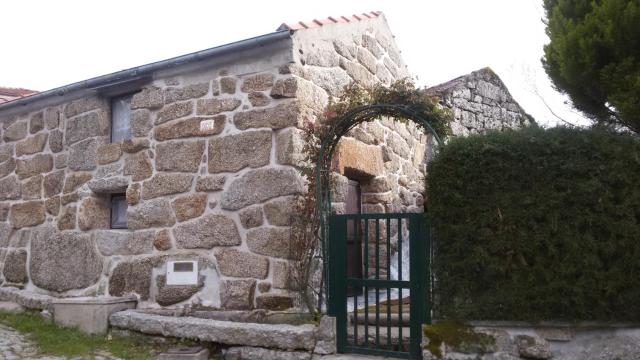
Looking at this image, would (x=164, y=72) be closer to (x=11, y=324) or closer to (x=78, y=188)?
(x=78, y=188)

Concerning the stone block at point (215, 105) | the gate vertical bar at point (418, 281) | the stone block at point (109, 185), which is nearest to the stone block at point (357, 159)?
the stone block at point (215, 105)

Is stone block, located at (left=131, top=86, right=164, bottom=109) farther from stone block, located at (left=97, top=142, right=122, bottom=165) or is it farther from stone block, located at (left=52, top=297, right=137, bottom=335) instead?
stone block, located at (left=52, top=297, right=137, bottom=335)

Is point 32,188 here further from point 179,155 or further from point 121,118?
point 179,155

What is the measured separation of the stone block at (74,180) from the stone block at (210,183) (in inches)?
66.4

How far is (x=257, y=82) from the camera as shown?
5266 millimetres

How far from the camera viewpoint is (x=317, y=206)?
16.4 ft

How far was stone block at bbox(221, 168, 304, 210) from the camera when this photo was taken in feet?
16.4

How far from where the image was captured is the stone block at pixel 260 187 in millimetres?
5008

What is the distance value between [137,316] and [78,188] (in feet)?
6.20

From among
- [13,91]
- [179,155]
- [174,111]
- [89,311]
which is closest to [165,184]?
[179,155]

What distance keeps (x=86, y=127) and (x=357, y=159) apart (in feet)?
10.2

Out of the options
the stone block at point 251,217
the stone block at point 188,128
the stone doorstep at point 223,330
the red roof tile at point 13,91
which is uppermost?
the red roof tile at point 13,91

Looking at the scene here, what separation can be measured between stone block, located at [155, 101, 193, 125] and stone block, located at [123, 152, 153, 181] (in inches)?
15.8

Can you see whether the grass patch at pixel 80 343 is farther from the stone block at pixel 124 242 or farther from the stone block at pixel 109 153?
the stone block at pixel 109 153
